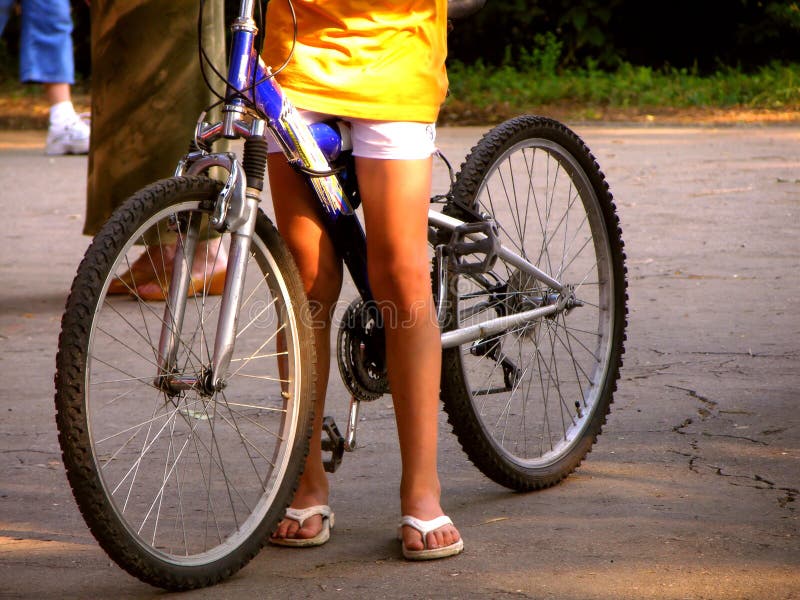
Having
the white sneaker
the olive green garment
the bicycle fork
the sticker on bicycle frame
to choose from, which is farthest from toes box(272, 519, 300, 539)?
the white sneaker

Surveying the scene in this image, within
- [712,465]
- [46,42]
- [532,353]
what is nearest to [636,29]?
[46,42]

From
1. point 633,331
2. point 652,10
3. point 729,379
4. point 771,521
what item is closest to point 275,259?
point 771,521

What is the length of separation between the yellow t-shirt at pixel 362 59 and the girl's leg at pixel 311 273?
0.65 feet

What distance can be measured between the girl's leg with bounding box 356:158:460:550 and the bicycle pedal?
0.55 ft

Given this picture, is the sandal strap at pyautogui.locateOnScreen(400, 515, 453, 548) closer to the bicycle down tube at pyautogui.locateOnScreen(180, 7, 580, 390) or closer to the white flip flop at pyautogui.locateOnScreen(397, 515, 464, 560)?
the white flip flop at pyautogui.locateOnScreen(397, 515, 464, 560)

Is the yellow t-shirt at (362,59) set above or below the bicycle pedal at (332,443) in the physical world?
above

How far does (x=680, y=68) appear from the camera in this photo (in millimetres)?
17219

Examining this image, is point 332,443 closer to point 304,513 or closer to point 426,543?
point 304,513

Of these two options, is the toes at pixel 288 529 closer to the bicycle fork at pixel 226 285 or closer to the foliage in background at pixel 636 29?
the bicycle fork at pixel 226 285

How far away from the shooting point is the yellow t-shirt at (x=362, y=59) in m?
2.73

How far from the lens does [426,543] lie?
2787 millimetres

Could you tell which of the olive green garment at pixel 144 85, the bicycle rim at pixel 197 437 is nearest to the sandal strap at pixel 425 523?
the bicycle rim at pixel 197 437

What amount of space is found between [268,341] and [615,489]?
901 mm

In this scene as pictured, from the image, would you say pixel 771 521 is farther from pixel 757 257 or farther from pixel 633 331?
pixel 757 257
